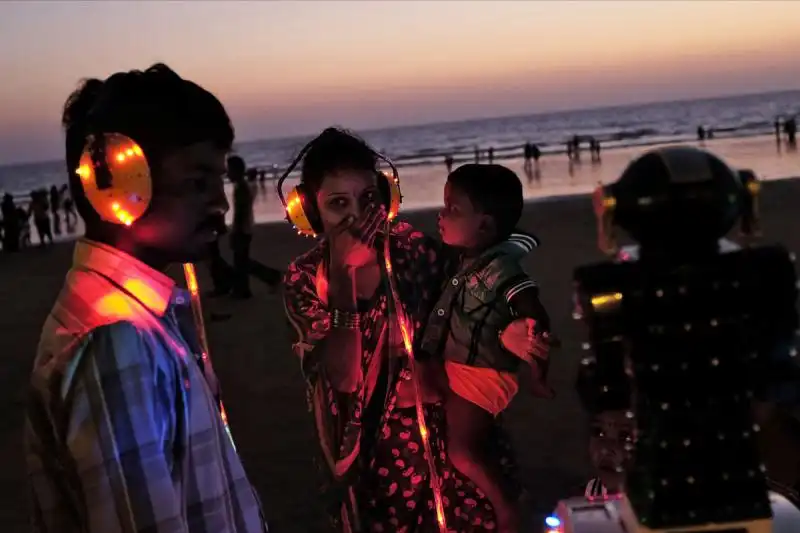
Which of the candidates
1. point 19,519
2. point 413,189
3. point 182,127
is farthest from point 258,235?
point 182,127

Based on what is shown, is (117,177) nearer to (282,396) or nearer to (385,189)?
(385,189)

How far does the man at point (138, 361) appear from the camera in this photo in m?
1.28

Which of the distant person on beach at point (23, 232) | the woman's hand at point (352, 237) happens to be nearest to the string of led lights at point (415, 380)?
the woman's hand at point (352, 237)

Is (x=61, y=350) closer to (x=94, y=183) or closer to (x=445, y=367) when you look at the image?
(x=94, y=183)

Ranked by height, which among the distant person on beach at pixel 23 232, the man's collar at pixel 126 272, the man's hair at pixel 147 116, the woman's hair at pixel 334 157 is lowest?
the distant person on beach at pixel 23 232

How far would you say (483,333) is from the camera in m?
2.69

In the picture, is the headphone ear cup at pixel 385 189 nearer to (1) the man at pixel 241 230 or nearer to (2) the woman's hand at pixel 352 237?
(2) the woman's hand at pixel 352 237

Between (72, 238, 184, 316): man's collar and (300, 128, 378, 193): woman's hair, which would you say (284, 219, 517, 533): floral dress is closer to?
(300, 128, 378, 193): woman's hair

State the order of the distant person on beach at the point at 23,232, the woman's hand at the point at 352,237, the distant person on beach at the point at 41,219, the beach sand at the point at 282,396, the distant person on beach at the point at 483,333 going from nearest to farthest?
the woman's hand at the point at 352,237, the distant person on beach at the point at 483,333, the beach sand at the point at 282,396, the distant person on beach at the point at 41,219, the distant person on beach at the point at 23,232

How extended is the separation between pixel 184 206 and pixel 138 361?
0.33 meters

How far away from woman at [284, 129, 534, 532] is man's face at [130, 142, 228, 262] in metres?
0.76

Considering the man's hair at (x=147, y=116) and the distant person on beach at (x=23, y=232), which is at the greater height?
the man's hair at (x=147, y=116)

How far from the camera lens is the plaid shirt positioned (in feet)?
4.18

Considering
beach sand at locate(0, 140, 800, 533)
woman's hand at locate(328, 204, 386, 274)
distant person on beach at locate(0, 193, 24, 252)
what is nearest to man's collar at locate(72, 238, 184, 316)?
woman's hand at locate(328, 204, 386, 274)
